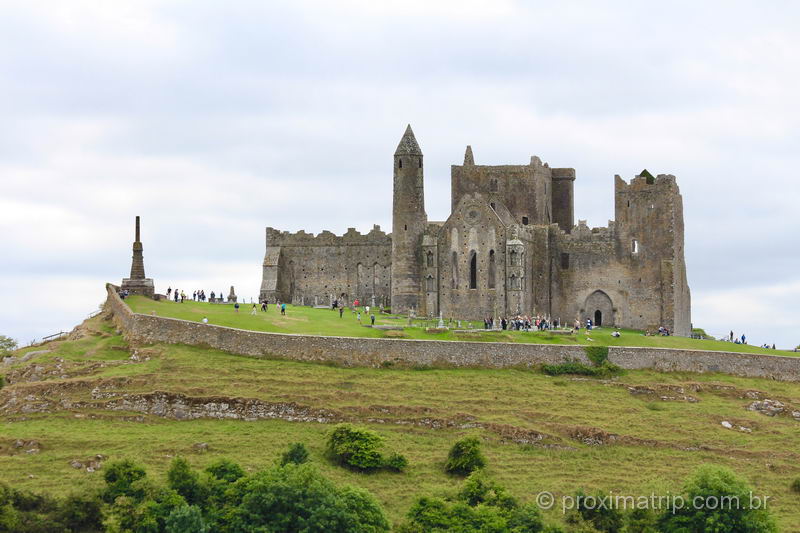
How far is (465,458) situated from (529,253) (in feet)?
108

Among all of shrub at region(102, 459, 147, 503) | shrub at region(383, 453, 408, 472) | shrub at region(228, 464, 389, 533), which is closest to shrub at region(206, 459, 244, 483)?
shrub at region(228, 464, 389, 533)

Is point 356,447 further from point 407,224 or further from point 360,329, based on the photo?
point 407,224

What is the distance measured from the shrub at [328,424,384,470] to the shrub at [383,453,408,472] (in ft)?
1.05

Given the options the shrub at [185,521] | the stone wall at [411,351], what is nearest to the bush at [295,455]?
the shrub at [185,521]

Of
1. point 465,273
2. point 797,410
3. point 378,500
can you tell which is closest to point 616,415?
point 797,410

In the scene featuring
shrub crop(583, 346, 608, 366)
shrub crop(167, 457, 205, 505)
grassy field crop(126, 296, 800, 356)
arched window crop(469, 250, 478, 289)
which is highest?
arched window crop(469, 250, 478, 289)

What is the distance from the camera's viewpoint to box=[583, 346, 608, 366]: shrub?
74312 millimetres

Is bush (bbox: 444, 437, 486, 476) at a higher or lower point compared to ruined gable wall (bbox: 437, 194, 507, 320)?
lower

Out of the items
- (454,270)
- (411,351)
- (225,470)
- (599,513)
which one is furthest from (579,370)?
(225,470)

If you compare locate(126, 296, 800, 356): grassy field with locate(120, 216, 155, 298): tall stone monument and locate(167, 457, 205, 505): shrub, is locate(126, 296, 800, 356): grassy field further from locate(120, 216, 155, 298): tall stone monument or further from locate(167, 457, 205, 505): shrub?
locate(167, 457, 205, 505): shrub

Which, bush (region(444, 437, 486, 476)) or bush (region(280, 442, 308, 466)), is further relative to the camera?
bush (region(444, 437, 486, 476))

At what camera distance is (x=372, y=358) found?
72.3 meters

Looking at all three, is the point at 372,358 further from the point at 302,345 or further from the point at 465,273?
the point at 465,273

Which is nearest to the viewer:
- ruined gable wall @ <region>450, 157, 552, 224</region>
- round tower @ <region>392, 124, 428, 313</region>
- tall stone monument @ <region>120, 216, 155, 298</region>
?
tall stone monument @ <region>120, 216, 155, 298</region>
